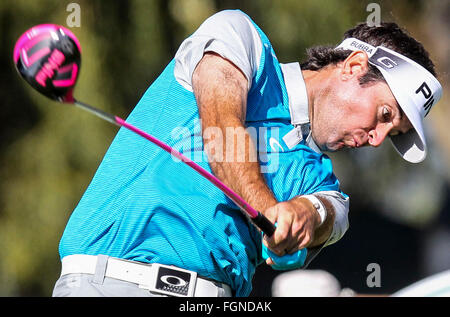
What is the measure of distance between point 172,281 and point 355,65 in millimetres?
851

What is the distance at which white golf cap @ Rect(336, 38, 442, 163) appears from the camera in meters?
2.20

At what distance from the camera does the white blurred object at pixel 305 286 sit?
11.9ft

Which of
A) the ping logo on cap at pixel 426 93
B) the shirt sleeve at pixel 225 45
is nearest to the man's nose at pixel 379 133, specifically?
the ping logo on cap at pixel 426 93

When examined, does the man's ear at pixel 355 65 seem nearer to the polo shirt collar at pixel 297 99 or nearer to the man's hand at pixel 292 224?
the polo shirt collar at pixel 297 99

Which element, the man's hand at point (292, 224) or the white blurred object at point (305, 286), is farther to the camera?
the white blurred object at point (305, 286)

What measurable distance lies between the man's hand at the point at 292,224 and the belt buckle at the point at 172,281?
0.82 feet

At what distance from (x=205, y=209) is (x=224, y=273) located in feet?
0.63

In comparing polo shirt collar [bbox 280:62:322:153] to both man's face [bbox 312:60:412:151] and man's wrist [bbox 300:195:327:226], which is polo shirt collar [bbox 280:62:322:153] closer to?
man's face [bbox 312:60:412:151]

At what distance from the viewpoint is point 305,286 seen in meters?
3.75

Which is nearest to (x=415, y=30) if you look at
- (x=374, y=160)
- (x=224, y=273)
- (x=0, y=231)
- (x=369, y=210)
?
(x=374, y=160)

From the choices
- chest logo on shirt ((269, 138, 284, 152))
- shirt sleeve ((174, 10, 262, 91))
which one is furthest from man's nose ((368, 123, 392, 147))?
shirt sleeve ((174, 10, 262, 91))

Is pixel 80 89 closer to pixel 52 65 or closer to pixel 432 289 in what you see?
pixel 432 289

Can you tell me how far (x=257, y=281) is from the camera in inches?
189

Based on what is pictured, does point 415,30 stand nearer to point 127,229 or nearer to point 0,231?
point 0,231
